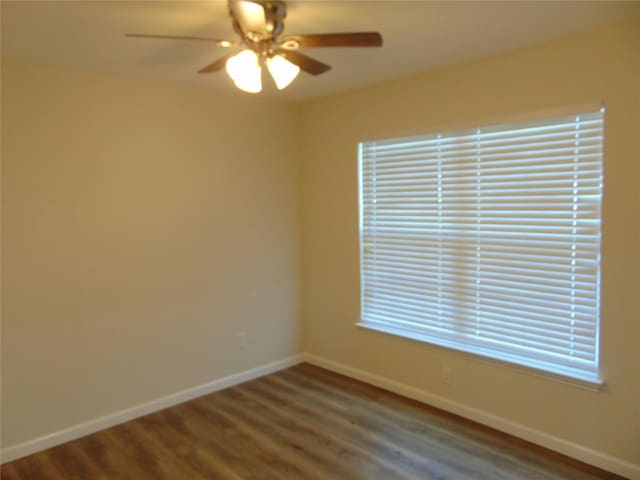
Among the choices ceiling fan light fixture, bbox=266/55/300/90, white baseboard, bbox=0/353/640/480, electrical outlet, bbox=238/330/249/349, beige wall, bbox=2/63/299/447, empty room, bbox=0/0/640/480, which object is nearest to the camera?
ceiling fan light fixture, bbox=266/55/300/90

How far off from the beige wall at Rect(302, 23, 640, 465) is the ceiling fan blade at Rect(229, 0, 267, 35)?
1.61 m

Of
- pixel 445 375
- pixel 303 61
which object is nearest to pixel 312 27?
pixel 303 61

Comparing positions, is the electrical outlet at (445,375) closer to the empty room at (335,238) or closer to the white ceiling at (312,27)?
the empty room at (335,238)

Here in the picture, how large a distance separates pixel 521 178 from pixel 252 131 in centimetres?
218

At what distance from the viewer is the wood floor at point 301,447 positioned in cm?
256

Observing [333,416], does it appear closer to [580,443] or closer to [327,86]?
[580,443]

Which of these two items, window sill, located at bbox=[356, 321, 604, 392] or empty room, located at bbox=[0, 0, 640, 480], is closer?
empty room, located at bbox=[0, 0, 640, 480]

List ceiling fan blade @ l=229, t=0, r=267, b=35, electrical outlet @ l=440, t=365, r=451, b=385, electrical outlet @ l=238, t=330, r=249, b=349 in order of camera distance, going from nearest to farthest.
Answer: ceiling fan blade @ l=229, t=0, r=267, b=35, electrical outlet @ l=440, t=365, r=451, b=385, electrical outlet @ l=238, t=330, r=249, b=349

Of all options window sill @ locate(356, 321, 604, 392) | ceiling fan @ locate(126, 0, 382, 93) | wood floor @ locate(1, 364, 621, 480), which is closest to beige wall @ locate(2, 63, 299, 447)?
wood floor @ locate(1, 364, 621, 480)

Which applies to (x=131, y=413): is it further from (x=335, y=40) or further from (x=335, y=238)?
(x=335, y=40)

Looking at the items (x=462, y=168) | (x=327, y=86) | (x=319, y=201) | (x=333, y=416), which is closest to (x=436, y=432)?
(x=333, y=416)

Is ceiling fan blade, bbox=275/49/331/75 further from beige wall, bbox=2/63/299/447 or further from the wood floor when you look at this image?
the wood floor

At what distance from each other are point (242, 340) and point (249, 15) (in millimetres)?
2724

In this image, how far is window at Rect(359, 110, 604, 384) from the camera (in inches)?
102
